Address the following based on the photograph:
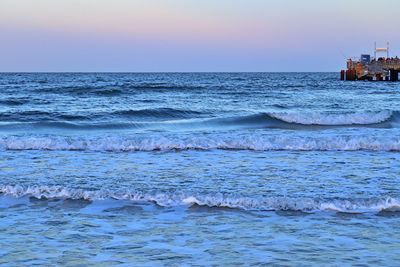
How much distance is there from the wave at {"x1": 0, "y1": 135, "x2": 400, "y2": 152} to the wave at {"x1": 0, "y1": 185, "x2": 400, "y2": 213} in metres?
5.45

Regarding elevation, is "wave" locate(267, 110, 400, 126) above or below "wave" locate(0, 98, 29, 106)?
below

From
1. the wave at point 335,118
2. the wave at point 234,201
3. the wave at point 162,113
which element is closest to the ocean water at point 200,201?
the wave at point 234,201

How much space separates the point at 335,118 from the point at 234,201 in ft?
49.5

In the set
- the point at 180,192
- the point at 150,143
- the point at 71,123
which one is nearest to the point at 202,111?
A: the point at 71,123

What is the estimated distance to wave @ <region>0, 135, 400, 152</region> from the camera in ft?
45.4

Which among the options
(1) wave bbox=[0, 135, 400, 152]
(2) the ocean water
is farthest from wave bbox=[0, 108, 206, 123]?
(2) the ocean water

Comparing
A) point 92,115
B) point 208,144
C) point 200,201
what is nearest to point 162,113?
point 92,115

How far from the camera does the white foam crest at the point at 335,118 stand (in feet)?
71.3

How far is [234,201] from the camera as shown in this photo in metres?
7.70

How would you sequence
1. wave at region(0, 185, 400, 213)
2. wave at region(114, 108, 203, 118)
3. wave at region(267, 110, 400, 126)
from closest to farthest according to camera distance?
wave at region(0, 185, 400, 213), wave at region(267, 110, 400, 126), wave at region(114, 108, 203, 118)

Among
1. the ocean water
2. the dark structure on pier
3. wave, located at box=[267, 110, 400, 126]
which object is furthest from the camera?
the dark structure on pier

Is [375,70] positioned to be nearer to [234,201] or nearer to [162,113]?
[162,113]

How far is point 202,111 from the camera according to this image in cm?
2795

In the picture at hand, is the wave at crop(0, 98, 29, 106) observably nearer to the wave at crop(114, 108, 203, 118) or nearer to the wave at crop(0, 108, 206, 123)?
the wave at crop(0, 108, 206, 123)
